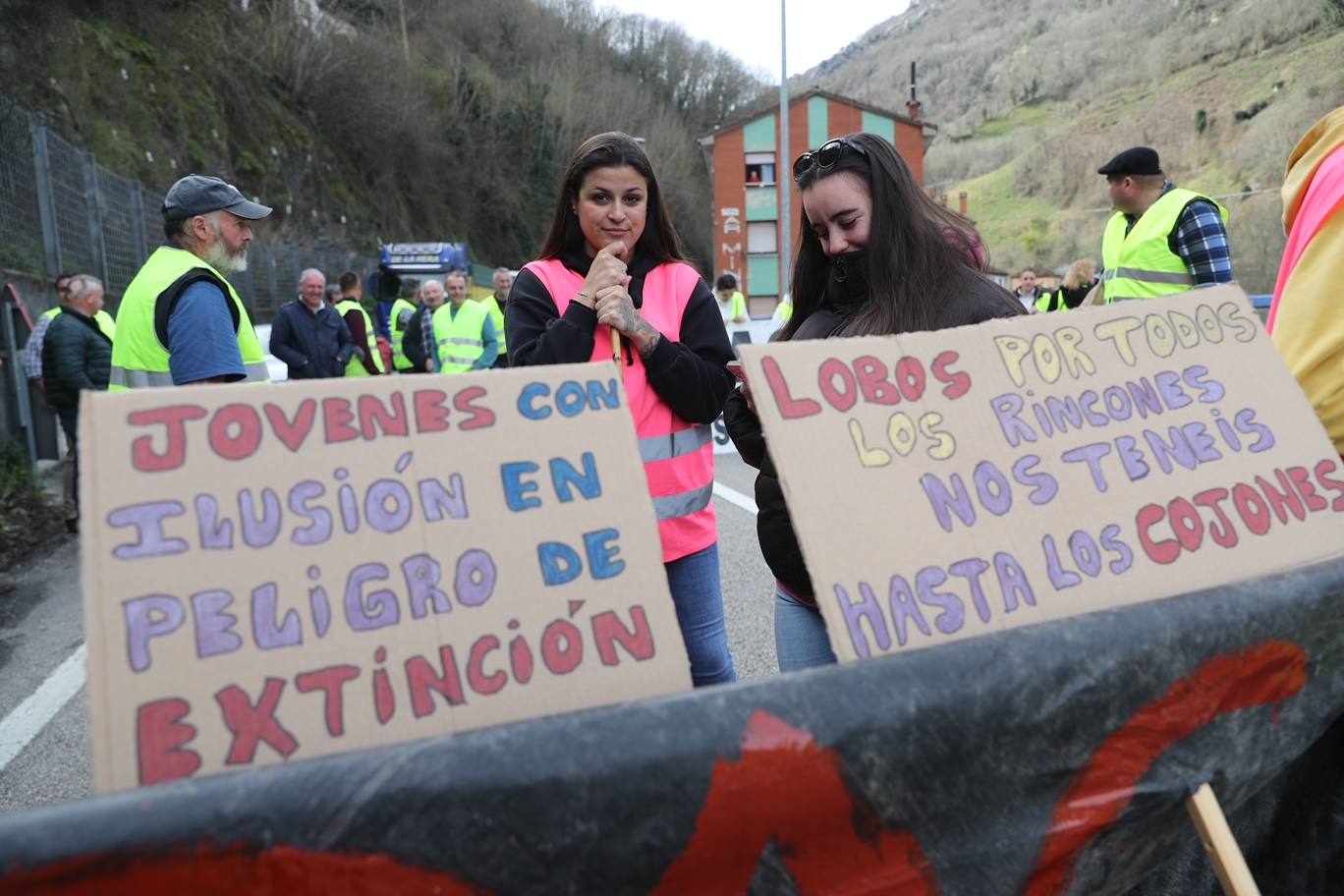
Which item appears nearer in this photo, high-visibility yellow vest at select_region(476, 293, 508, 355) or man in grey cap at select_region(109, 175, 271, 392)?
man in grey cap at select_region(109, 175, 271, 392)

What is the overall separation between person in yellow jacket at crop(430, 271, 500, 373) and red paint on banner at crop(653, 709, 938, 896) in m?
7.98

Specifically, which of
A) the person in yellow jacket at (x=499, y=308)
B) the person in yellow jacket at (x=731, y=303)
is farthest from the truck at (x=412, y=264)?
the person in yellow jacket at (x=499, y=308)

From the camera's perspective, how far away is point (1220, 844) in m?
1.40

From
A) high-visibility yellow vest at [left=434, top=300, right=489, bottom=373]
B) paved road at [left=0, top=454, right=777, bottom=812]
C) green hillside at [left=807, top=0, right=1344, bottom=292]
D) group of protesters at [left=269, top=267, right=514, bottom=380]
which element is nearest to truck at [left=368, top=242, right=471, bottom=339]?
group of protesters at [left=269, top=267, right=514, bottom=380]

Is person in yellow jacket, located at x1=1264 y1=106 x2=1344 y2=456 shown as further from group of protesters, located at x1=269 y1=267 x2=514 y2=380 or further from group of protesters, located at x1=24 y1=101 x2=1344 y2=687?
Answer: group of protesters, located at x1=269 y1=267 x2=514 y2=380

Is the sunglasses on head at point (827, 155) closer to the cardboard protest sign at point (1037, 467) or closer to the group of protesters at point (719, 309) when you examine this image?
the group of protesters at point (719, 309)

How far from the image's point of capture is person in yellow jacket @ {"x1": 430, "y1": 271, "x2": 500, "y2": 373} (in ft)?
29.4

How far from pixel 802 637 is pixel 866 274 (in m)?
0.77

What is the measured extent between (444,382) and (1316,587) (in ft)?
4.39

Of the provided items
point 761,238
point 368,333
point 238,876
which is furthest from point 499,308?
point 761,238

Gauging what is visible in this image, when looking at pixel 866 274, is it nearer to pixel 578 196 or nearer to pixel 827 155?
pixel 827 155

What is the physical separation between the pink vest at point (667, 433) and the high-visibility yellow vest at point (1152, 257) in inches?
106

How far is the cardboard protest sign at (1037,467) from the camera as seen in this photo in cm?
142

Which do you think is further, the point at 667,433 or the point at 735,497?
the point at 735,497
